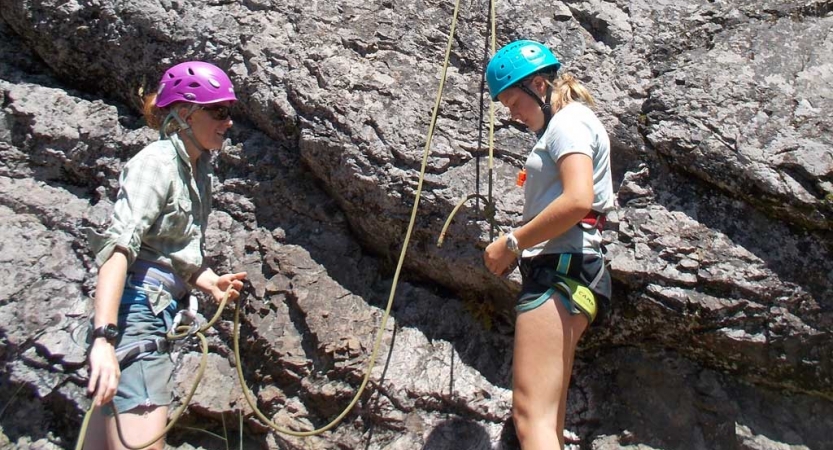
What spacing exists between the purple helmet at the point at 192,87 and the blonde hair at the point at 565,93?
4.61 ft

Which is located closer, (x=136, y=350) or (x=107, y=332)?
(x=107, y=332)

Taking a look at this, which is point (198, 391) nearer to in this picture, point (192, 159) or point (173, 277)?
point (173, 277)

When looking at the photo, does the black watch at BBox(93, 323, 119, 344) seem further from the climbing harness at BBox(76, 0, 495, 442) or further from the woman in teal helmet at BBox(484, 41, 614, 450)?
the woman in teal helmet at BBox(484, 41, 614, 450)

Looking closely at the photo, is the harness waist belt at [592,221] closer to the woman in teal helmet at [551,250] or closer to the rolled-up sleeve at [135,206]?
the woman in teal helmet at [551,250]

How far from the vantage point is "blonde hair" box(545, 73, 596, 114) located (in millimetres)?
3148

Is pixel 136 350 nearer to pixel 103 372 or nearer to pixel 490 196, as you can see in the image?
pixel 103 372

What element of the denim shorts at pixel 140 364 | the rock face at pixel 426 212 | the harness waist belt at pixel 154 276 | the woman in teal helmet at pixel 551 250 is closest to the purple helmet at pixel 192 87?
the harness waist belt at pixel 154 276

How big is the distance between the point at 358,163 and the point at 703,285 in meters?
1.91

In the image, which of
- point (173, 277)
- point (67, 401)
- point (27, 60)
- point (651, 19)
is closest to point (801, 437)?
point (651, 19)

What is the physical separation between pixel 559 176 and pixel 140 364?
1.79 meters

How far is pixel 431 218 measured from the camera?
13.0ft

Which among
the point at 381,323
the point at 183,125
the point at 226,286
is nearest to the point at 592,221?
the point at 381,323

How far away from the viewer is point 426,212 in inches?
157

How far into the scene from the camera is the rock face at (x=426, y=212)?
3.62 m
